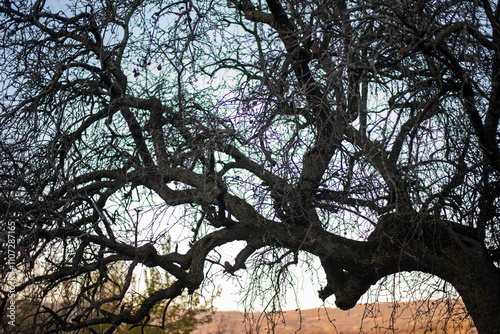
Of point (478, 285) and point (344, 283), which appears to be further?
point (344, 283)

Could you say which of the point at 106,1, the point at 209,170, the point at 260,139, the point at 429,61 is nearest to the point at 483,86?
the point at 429,61

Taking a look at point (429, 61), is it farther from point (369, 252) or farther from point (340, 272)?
point (340, 272)

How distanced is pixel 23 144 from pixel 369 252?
161 inches

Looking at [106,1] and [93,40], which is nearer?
[106,1]

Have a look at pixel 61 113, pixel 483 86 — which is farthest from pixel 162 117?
pixel 483 86

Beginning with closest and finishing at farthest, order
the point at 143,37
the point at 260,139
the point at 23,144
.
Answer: the point at 260,139 < the point at 23,144 < the point at 143,37

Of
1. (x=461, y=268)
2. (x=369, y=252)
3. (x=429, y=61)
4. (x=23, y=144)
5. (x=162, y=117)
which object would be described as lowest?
(x=461, y=268)

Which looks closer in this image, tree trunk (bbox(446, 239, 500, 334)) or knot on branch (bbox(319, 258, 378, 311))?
tree trunk (bbox(446, 239, 500, 334))

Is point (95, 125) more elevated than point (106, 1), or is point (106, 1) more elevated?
point (106, 1)

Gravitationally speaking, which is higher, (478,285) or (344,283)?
(344,283)

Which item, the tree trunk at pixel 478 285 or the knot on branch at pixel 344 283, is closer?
the tree trunk at pixel 478 285

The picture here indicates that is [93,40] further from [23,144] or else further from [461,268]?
[461,268]

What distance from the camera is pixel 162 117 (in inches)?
247

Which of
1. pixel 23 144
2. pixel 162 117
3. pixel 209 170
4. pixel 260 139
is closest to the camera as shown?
pixel 260 139
